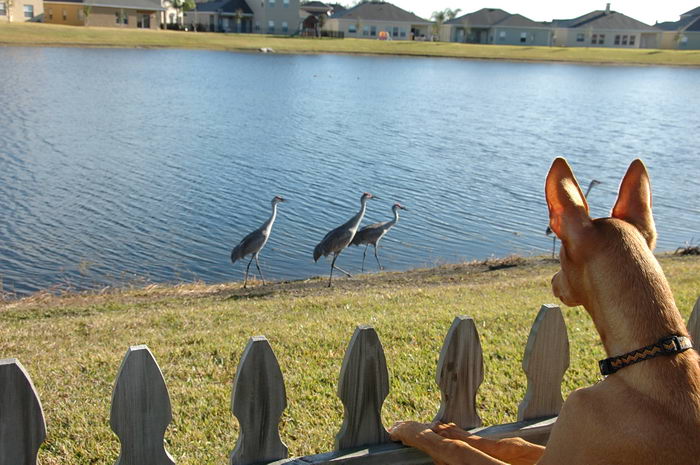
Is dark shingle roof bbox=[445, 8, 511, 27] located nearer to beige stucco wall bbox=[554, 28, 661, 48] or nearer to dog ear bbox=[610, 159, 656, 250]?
beige stucco wall bbox=[554, 28, 661, 48]

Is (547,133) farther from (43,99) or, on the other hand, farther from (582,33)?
(582,33)

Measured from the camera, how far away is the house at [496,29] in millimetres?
119188

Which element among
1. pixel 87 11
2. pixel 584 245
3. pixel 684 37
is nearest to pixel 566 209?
pixel 584 245

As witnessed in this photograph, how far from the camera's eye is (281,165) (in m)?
24.5

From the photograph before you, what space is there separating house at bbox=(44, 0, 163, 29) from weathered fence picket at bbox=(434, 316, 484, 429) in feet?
332

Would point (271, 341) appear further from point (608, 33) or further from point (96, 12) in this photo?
point (608, 33)

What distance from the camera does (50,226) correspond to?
1641 centimetres

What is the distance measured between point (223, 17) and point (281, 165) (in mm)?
A: 95976

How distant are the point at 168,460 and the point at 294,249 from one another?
43.2 ft

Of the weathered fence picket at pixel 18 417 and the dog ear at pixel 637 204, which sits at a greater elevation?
the dog ear at pixel 637 204

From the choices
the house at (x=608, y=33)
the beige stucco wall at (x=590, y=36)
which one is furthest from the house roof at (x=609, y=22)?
the beige stucco wall at (x=590, y=36)

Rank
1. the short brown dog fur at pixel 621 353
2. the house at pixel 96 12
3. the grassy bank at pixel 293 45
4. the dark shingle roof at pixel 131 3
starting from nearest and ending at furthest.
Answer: the short brown dog fur at pixel 621 353 < the grassy bank at pixel 293 45 < the house at pixel 96 12 < the dark shingle roof at pixel 131 3

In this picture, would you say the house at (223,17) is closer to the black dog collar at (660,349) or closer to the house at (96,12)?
the house at (96,12)

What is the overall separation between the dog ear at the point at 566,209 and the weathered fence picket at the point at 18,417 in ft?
5.98
